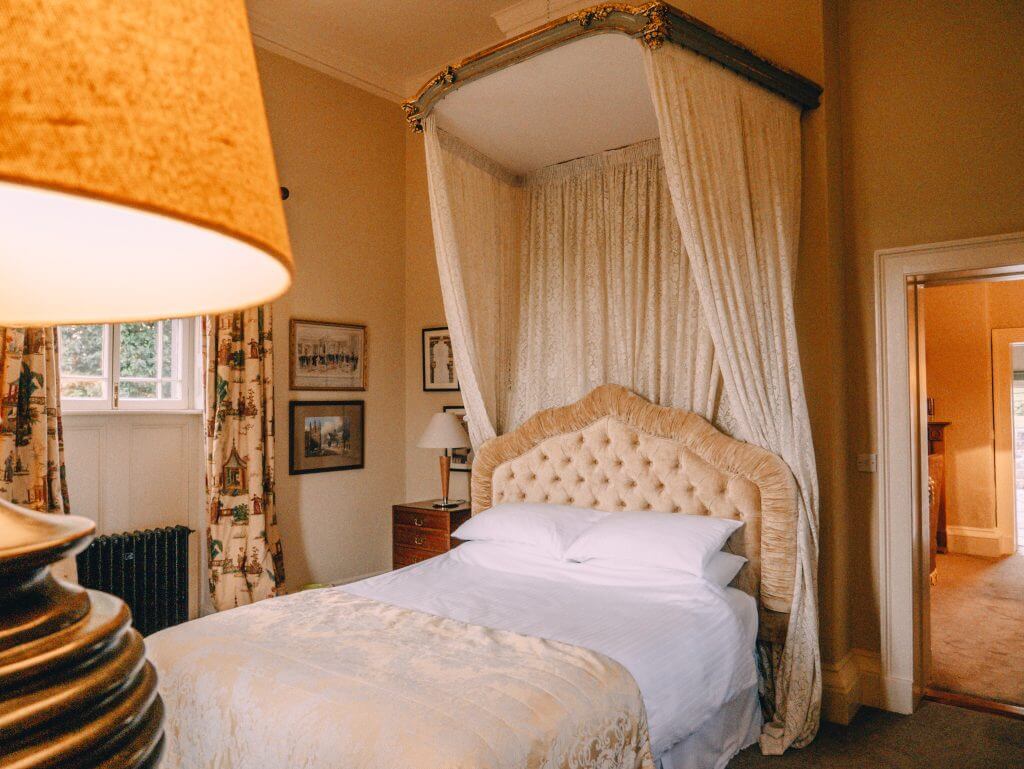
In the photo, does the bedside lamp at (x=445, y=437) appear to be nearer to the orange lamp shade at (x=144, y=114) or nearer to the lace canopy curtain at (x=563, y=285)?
the lace canopy curtain at (x=563, y=285)

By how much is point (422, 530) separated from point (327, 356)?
4.62ft

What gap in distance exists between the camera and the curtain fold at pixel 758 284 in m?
2.94

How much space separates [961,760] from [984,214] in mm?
2369

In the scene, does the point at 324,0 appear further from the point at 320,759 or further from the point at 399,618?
the point at 320,759

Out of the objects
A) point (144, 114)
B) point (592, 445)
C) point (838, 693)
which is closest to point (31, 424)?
point (592, 445)

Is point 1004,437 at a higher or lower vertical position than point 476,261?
lower

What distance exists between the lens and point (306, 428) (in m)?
4.84

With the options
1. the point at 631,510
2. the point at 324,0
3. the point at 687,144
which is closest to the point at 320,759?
the point at 631,510

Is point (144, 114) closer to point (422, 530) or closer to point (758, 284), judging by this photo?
point (758, 284)

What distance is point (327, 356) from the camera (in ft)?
16.3

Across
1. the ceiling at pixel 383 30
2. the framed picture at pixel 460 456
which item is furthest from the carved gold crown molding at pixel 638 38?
the framed picture at pixel 460 456

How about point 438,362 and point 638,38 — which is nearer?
point 638,38

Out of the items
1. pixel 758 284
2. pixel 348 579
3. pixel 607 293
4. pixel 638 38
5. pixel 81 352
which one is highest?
pixel 638 38

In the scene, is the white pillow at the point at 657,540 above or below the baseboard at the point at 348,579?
above
